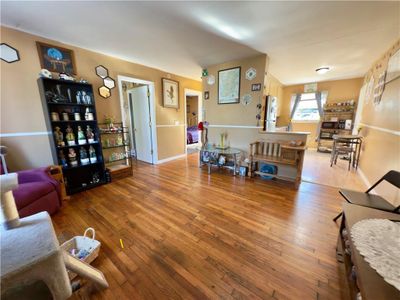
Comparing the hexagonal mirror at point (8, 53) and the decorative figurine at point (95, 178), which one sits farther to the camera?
the decorative figurine at point (95, 178)

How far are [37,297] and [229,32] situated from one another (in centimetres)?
312

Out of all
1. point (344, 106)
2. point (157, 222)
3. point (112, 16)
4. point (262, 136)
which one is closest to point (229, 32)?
point (112, 16)

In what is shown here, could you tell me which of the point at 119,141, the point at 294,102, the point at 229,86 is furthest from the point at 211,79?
the point at 294,102

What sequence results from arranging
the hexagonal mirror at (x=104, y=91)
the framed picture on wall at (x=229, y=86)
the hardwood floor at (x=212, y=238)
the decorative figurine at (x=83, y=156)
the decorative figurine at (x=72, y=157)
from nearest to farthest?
the hardwood floor at (x=212, y=238) → the decorative figurine at (x=72, y=157) → the decorative figurine at (x=83, y=156) → the hexagonal mirror at (x=104, y=91) → the framed picture on wall at (x=229, y=86)

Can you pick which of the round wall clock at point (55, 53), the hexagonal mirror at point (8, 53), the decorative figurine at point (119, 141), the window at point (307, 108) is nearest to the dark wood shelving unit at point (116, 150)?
the decorative figurine at point (119, 141)

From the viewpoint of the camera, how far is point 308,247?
1509mm

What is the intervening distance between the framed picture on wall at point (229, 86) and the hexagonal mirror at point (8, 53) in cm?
325

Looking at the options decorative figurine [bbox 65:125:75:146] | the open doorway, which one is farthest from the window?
decorative figurine [bbox 65:125:75:146]

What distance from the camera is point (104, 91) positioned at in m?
2.96

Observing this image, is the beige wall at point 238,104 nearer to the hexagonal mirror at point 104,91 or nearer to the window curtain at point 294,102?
the hexagonal mirror at point 104,91

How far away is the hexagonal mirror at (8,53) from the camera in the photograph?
200 centimetres

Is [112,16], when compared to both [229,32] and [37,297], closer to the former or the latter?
[229,32]

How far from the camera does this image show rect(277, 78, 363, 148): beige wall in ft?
16.5

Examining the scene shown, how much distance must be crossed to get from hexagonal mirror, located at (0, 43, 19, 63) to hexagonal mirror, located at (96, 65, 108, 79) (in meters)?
0.98
